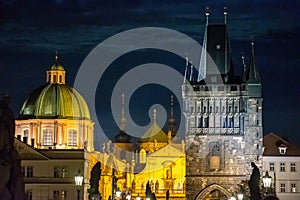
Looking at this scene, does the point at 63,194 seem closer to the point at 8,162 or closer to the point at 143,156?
the point at 143,156

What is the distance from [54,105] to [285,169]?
2466 cm

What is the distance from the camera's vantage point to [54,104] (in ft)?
291

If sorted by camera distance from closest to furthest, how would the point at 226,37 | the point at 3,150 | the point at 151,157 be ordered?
the point at 3,150, the point at 226,37, the point at 151,157

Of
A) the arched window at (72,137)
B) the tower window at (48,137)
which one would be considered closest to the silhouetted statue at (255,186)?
the arched window at (72,137)

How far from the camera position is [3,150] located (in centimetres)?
1697

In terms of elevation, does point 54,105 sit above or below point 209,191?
above

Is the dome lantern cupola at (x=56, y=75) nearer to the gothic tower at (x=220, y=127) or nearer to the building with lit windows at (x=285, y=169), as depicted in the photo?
the gothic tower at (x=220, y=127)

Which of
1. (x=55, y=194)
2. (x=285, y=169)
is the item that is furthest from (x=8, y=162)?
(x=285, y=169)

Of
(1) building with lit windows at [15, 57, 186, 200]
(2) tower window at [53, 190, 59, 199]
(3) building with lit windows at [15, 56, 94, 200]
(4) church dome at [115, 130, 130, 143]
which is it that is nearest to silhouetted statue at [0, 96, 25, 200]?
(1) building with lit windows at [15, 57, 186, 200]

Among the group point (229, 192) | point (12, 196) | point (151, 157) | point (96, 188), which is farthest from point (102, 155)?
point (12, 196)

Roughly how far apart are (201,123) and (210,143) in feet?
6.95

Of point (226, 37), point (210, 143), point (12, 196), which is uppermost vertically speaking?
point (226, 37)

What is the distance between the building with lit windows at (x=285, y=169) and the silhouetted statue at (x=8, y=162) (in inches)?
2502

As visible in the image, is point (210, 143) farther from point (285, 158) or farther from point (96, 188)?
point (96, 188)
